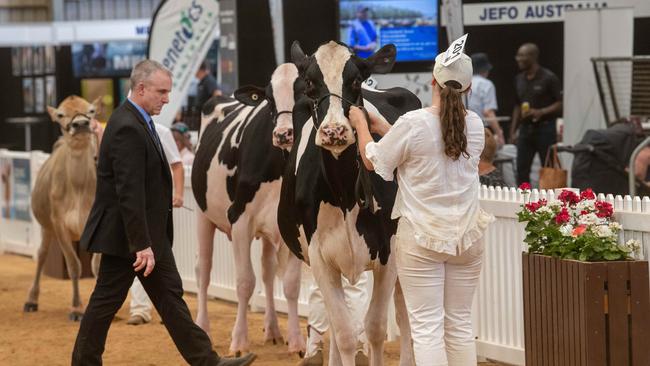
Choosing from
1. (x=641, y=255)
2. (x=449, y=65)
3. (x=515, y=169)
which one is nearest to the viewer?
(x=449, y=65)

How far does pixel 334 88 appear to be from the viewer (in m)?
7.50

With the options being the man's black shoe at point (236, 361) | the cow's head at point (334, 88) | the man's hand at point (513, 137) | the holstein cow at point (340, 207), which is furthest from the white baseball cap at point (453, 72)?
the man's hand at point (513, 137)

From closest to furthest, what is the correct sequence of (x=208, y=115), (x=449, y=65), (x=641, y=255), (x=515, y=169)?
(x=449, y=65), (x=641, y=255), (x=208, y=115), (x=515, y=169)

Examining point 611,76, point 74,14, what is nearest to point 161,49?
point 611,76

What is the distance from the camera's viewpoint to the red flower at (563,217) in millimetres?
7961

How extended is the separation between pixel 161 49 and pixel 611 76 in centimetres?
590

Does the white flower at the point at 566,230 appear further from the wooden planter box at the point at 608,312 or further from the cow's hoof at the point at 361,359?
the cow's hoof at the point at 361,359

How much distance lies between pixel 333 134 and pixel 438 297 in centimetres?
106

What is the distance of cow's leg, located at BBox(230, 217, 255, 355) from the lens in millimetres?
10508

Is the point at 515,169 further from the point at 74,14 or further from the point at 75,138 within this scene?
the point at 74,14

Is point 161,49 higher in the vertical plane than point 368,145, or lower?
higher

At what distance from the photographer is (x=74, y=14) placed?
4078 centimetres

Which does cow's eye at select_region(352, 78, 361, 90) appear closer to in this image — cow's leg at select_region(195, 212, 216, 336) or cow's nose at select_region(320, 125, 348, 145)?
cow's nose at select_region(320, 125, 348, 145)

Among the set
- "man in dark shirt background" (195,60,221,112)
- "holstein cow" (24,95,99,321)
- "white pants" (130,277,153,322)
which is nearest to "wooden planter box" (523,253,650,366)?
"white pants" (130,277,153,322)
